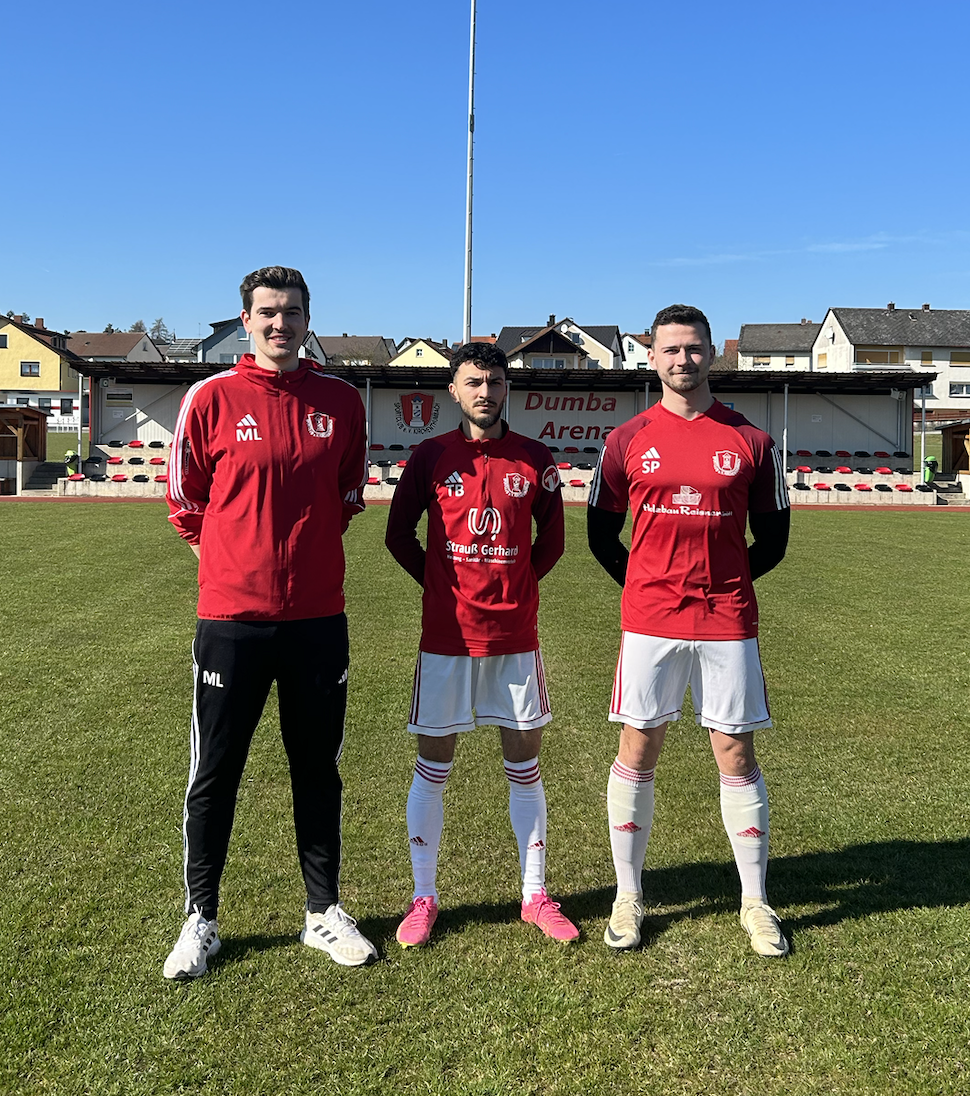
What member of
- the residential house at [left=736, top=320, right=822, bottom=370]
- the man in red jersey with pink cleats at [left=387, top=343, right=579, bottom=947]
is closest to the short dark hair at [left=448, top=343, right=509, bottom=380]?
the man in red jersey with pink cleats at [left=387, top=343, right=579, bottom=947]

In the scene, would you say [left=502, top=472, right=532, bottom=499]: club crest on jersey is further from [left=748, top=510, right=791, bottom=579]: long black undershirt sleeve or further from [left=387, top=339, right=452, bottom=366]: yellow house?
[left=387, top=339, right=452, bottom=366]: yellow house

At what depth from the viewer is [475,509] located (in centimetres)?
314

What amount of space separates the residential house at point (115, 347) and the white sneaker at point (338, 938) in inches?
3244

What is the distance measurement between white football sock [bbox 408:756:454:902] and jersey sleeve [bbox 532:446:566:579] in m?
0.84

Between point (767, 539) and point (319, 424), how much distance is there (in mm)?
1727

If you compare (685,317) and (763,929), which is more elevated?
(685,317)

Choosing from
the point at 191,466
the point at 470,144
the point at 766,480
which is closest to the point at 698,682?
the point at 766,480

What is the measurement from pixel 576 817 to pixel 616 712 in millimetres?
1293

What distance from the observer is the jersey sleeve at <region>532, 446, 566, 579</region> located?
331 cm

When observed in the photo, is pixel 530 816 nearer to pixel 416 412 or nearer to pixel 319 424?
pixel 319 424

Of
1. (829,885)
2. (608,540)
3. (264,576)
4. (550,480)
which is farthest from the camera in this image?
(829,885)

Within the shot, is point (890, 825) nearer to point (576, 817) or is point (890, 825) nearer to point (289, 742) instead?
point (576, 817)

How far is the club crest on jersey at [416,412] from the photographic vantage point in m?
33.7

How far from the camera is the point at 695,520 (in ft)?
10.2
